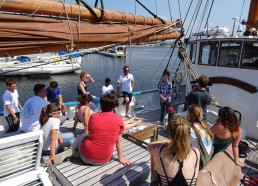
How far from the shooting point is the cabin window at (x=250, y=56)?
6.44 metres

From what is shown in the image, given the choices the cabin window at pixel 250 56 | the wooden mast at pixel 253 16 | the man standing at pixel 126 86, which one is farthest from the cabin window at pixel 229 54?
the man standing at pixel 126 86

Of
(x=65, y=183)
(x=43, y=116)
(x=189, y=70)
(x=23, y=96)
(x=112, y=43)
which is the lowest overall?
(x=23, y=96)

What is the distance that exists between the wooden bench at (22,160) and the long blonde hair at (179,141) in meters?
1.59

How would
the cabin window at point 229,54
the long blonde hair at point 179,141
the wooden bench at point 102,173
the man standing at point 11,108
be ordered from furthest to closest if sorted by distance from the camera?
1. the cabin window at point 229,54
2. the man standing at point 11,108
3. the wooden bench at point 102,173
4. the long blonde hair at point 179,141

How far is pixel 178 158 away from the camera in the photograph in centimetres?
259

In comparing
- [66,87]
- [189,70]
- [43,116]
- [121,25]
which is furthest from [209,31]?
[66,87]

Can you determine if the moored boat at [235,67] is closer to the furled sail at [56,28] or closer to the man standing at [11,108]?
the furled sail at [56,28]

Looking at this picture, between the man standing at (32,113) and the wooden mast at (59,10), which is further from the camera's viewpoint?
the man standing at (32,113)

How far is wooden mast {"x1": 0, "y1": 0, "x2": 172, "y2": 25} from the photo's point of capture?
9.78 feet

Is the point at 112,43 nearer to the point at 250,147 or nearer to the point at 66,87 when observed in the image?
the point at 250,147

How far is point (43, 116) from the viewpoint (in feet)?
12.2

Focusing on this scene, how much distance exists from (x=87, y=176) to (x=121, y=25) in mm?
2735

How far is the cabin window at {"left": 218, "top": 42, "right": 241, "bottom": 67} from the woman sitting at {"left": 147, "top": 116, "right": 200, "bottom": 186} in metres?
4.97

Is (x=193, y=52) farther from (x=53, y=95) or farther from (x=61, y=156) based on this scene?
(x=61, y=156)
